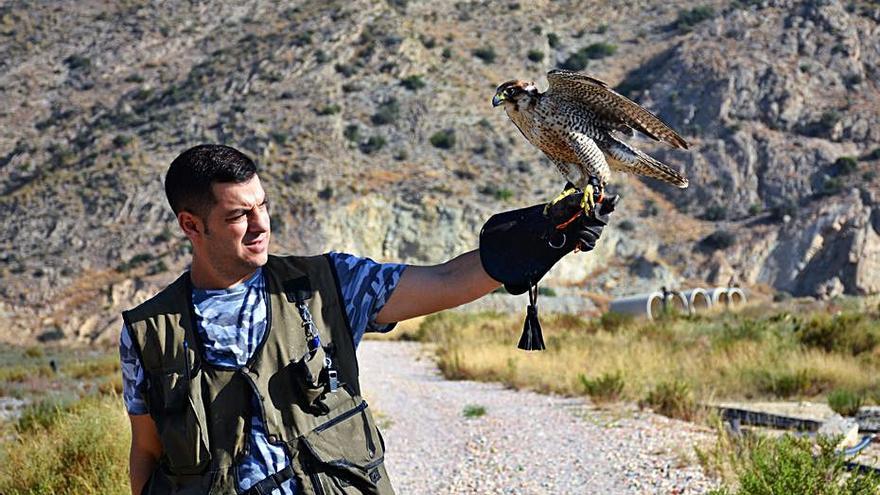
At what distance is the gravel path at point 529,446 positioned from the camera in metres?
6.61

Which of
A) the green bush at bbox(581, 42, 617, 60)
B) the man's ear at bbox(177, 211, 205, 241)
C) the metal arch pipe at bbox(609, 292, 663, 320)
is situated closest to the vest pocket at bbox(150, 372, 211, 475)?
the man's ear at bbox(177, 211, 205, 241)

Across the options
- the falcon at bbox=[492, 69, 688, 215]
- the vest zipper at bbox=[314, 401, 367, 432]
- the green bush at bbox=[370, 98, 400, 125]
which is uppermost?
the green bush at bbox=[370, 98, 400, 125]

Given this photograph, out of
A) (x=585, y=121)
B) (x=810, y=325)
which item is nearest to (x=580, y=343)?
(x=810, y=325)

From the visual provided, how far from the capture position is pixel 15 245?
35.9 meters

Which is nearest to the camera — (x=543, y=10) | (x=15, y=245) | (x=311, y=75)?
(x=15, y=245)

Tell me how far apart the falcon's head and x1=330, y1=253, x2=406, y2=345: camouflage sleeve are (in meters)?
1.00

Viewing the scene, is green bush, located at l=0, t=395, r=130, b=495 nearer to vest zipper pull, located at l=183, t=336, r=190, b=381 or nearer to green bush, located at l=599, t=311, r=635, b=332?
vest zipper pull, located at l=183, t=336, r=190, b=381

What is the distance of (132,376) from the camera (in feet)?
8.00

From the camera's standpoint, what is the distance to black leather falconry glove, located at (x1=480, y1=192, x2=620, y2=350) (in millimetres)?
2504

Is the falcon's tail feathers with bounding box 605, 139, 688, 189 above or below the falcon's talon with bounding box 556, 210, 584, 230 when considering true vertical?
above

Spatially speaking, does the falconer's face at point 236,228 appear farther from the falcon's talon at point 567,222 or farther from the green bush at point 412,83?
the green bush at point 412,83

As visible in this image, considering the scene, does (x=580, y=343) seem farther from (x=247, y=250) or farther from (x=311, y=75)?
(x=311, y=75)

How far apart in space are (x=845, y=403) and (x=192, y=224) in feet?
25.4

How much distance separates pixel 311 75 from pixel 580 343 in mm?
30270
